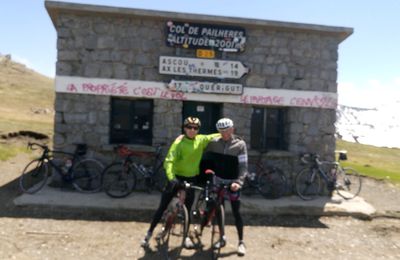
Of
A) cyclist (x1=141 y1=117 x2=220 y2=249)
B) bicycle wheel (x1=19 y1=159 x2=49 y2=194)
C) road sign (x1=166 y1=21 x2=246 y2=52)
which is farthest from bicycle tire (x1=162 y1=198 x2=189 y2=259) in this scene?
road sign (x1=166 y1=21 x2=246 y2=52)

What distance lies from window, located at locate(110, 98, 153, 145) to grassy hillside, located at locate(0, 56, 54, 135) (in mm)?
10025

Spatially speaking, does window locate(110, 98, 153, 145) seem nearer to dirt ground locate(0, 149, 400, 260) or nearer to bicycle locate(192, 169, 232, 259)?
dirt ground locate(0, 149, 400, 260)

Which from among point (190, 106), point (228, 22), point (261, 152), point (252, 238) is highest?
point (228, 22)

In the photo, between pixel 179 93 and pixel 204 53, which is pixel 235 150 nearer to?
pixel 179 93

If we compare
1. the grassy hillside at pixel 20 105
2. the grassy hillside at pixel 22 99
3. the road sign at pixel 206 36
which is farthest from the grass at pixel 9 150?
the road sign at pixel 206 36

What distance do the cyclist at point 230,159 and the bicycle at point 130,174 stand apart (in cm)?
336

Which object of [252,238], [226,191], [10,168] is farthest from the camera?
[10,168]

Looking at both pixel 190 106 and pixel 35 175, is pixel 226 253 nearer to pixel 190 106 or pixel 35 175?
pixel 190 106

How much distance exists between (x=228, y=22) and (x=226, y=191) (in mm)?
5196

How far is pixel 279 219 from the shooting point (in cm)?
881

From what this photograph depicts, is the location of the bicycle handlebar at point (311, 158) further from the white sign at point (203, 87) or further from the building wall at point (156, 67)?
the white sign at point (203, 87)

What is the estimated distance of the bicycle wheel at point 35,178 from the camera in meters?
9.06

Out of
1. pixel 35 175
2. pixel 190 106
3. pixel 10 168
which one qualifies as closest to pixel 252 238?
pixel 190 106

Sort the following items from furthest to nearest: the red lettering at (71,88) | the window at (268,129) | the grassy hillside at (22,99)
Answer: the grassy hillside at (22,99)
the window at (268,129)
the red lettering at (71,88)
